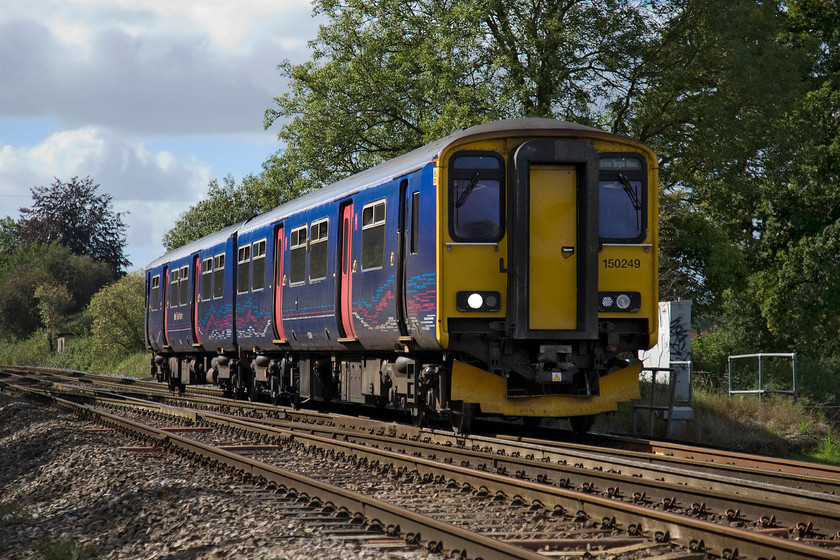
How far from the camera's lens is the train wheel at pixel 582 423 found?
1249 cm

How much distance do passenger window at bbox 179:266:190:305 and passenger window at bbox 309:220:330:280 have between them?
28.7 feet

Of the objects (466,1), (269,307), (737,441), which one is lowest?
(737,441)

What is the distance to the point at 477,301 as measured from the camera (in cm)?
1131

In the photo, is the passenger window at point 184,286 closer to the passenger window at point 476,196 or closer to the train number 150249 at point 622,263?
the passenger window at point 476,196

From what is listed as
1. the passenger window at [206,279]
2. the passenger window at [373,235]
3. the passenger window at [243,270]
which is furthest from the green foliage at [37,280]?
the passenger window at [373,235]

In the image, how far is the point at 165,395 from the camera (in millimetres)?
23562

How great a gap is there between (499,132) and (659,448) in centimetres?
392

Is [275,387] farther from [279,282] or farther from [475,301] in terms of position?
[475,301]

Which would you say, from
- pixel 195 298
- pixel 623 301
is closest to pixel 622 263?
pixel 623 301

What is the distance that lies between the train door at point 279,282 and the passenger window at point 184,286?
267 inches

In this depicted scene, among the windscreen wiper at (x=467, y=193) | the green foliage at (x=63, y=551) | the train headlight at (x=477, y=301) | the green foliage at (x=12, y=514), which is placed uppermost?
the windscreen wiper at (x=467, y=193)

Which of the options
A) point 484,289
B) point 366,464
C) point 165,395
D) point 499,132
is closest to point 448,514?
point 366,464

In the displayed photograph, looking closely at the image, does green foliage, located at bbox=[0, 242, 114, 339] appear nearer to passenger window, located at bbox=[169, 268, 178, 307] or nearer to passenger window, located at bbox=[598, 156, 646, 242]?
passenger window, located at bbox=[169, 268, 178, 307]

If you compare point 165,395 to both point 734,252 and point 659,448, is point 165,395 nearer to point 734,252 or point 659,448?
point 734,252
